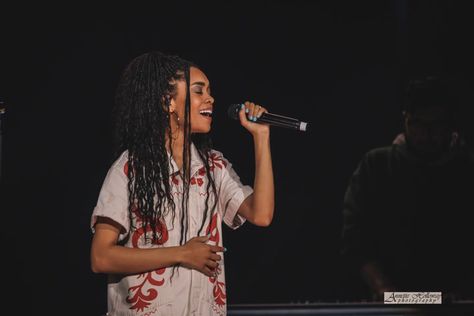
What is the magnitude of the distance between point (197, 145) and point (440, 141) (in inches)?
45.2

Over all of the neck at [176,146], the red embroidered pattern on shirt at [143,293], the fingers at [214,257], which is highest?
the neck at [176,146]

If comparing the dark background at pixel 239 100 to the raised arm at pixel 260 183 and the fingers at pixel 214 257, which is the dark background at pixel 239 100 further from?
the fingers at pixel 214 257

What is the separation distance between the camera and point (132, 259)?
1298 mm

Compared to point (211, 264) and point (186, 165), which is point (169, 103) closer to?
point (186, 165)

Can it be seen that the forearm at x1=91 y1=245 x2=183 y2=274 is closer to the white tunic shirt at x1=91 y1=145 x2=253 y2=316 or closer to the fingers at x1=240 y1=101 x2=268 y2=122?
the white tunic shirt at x1=91 y1=145 x2=253 y2=316

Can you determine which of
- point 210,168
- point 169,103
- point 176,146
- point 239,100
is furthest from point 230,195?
point 239,100

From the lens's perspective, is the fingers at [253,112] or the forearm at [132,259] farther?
the fingers at [253,112]

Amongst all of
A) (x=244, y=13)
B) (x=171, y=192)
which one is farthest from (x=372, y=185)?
(x=171, y=192)

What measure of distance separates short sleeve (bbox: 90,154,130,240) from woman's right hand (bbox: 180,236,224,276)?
0.51 feet

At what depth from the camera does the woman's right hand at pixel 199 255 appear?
131 cm

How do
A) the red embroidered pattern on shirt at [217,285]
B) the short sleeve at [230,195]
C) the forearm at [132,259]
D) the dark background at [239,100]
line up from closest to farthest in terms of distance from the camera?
1. the forearm at [132,259]
2. the red embroidered pattern on shirt at [217,285]
3. the short sleeve at [230,195]
4. the dark background at [239,100]

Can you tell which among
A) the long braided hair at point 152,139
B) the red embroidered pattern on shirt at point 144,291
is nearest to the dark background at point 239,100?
the long braided hair at point 152,139

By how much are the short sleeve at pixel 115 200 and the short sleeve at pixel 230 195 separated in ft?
0.90

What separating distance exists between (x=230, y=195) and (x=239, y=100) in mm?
762
